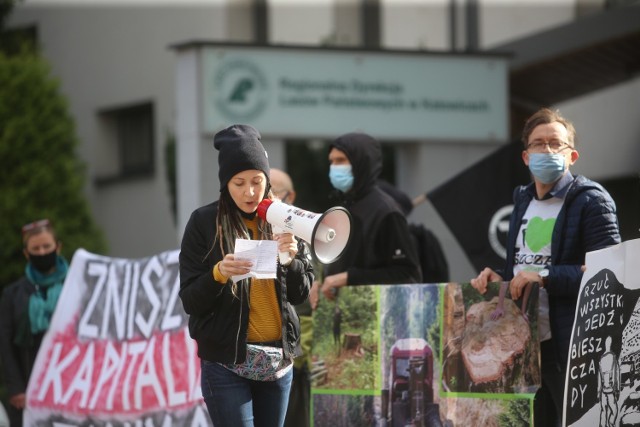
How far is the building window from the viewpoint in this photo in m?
22.4

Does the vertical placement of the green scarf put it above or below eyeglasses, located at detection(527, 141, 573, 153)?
below

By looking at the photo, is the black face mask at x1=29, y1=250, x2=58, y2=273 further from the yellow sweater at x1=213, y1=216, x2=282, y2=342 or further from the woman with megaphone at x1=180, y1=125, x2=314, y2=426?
the yellow sweater at x1=213, y1=216, x2=282, y2=342

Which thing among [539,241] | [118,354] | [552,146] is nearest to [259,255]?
[539,241]

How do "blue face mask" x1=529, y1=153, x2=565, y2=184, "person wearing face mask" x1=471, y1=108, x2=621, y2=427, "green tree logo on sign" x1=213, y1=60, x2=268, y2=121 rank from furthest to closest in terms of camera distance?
"green tree logo on sign" x1=213, y1=60, x2=268, y2=121 < "blue face mask" x1=529, y1=153, x2=565, y2=184 < "person wearing face mask" x1=471, y1=108, x2=621, y2=427

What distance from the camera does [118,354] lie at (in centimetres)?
836

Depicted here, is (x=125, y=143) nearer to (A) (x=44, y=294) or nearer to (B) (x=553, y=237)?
(A) (x=44, y=294)

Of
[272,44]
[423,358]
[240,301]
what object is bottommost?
[423,358]

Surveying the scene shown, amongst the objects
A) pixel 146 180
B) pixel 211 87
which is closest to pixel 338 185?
pixel 211 87

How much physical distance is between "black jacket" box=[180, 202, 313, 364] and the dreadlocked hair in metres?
0.03

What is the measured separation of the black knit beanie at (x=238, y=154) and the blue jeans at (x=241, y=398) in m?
0.77

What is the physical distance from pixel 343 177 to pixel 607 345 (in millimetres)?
2153

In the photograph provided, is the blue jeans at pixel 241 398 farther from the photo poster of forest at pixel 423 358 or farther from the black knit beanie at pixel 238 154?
the photo poster of forest at pixel 423 358

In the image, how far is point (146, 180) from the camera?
22047mm

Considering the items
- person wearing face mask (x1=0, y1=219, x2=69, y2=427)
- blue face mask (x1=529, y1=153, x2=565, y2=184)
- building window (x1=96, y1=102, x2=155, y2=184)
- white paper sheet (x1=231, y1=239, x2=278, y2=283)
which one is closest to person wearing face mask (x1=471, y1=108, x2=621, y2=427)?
blue face mask (x1=529, y1=153, x2=565, y2=184)
